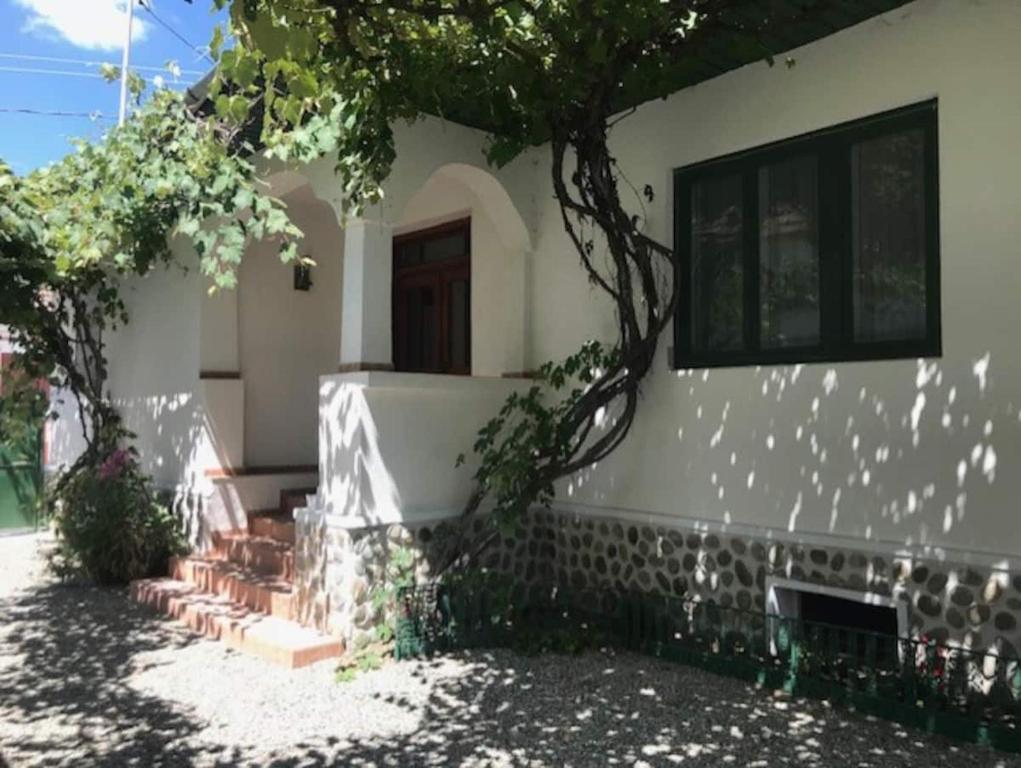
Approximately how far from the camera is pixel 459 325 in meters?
8.21

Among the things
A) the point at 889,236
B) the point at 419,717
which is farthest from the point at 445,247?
the point at 419,717

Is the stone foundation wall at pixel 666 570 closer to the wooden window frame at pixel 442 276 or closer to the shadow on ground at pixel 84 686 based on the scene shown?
the shadow on ground at pixel 84 686

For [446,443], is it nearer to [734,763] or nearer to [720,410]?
[720,410]

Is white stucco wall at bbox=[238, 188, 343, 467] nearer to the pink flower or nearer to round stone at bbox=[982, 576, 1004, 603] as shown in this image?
the pink flower

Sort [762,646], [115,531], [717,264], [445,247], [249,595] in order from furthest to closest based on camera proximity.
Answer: [445,247] → [115,531] → [249,595] → [717,264] → [762,646]

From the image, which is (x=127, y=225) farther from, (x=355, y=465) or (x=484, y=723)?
(x=484, y=723)

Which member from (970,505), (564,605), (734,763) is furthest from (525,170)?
(734,763)

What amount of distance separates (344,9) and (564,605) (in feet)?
13.8

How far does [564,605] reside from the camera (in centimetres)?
605

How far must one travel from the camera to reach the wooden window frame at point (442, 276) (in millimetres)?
8047

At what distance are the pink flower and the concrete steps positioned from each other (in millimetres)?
1044

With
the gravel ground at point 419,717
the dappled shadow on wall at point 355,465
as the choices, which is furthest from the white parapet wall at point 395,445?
the gravel ground at point 419,717

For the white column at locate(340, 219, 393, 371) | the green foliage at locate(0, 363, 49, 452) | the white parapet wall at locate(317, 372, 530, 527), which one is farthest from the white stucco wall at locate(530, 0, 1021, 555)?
the green foliage at locate(0, 363, 49, 452)

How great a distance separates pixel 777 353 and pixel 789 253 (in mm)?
627
